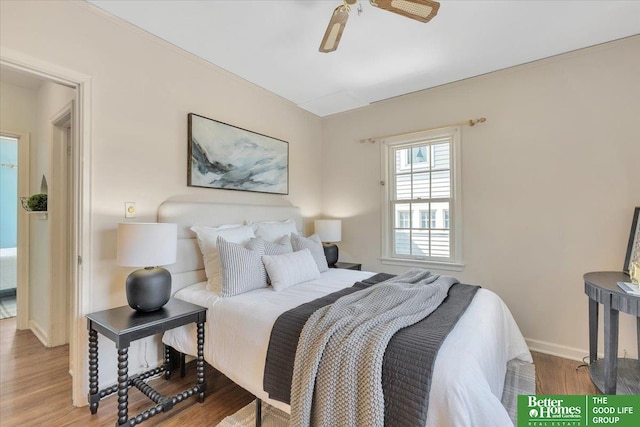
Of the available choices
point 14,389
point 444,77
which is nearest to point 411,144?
point 444,77

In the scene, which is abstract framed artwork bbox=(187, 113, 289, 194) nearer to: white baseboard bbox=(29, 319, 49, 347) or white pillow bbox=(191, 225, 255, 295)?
white pillow bbox=(191, 225, 255, 295)

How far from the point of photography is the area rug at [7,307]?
3.68 metres

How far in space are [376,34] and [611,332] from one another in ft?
8.61

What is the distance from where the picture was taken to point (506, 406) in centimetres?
192

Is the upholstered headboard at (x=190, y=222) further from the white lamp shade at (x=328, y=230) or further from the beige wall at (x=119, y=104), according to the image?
the white lamp shade at (x=328, y=230)

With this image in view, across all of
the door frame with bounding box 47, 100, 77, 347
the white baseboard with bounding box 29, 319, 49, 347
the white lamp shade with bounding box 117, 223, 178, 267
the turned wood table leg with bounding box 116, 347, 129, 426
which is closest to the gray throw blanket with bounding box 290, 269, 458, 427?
the turned wood table leg with bounding box 116, 347, 129, 426

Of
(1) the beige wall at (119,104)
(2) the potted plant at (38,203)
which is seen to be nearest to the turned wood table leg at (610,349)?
(1) the beige wall at (119,104)

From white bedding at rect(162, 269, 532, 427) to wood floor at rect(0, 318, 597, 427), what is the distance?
29 cm

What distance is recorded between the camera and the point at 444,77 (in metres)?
3.07

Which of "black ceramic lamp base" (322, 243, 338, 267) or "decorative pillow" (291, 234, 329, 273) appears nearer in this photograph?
"decorative pillow" (291, 234, 329, 273)

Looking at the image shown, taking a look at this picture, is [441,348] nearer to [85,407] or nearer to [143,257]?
[143,257]

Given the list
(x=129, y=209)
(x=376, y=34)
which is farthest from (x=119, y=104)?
(x=376, y=34)

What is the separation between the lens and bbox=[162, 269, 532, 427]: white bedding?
111cm

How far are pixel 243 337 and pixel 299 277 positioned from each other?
747mm
